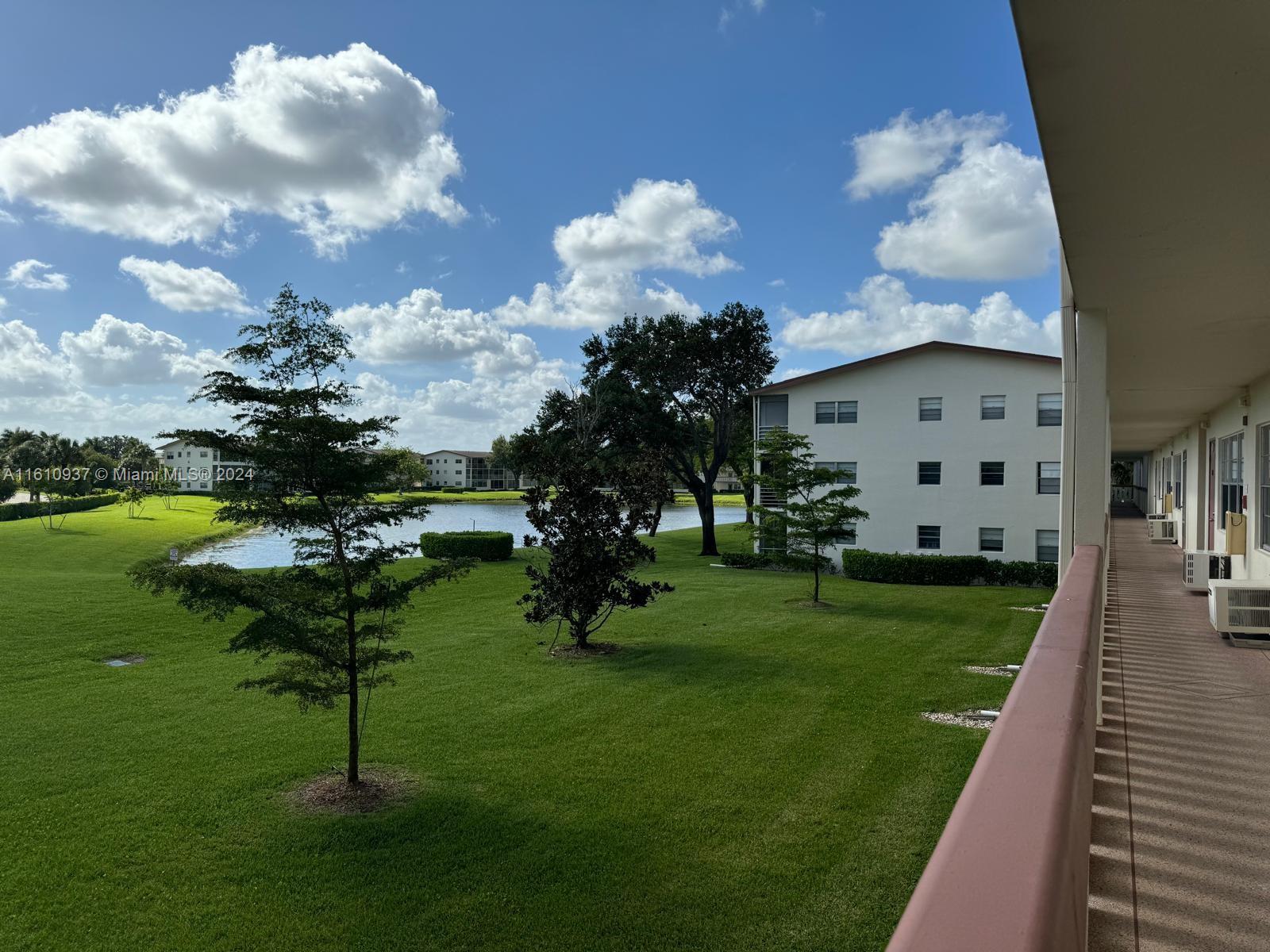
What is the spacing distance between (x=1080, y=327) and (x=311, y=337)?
5788 mm

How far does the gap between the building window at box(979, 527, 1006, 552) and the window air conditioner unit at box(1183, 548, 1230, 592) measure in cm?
1290

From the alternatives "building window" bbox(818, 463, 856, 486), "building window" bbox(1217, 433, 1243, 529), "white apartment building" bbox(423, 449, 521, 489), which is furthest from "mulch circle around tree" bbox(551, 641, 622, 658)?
"white apartment building" bbox(423, 449, 521, 489)

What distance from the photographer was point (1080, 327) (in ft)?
18.9

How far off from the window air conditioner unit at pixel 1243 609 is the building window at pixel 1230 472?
508 centimetres

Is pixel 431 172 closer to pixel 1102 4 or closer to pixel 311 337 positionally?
pixel 311 337

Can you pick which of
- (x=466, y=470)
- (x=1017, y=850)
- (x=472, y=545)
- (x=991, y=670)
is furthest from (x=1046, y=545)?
(x=466, y=470)

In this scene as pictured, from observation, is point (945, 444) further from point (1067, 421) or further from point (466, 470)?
point (466, 470)

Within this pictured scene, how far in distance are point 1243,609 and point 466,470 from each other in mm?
113721

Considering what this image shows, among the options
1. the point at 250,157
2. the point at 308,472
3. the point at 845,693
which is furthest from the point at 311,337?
the point at 250,157

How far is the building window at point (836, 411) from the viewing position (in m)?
26.6

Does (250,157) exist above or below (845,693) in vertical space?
above

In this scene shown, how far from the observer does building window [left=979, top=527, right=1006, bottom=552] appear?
24.1 meters

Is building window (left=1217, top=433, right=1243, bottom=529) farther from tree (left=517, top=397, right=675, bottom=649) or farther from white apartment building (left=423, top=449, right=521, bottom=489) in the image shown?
white apartment building (left=423, top=449, right=521, bottom=489)

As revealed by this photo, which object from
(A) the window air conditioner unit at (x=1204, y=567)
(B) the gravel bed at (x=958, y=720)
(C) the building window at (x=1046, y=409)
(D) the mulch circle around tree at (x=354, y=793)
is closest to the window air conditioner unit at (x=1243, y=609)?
(B) the gravel bed at (x=958, y=720)
